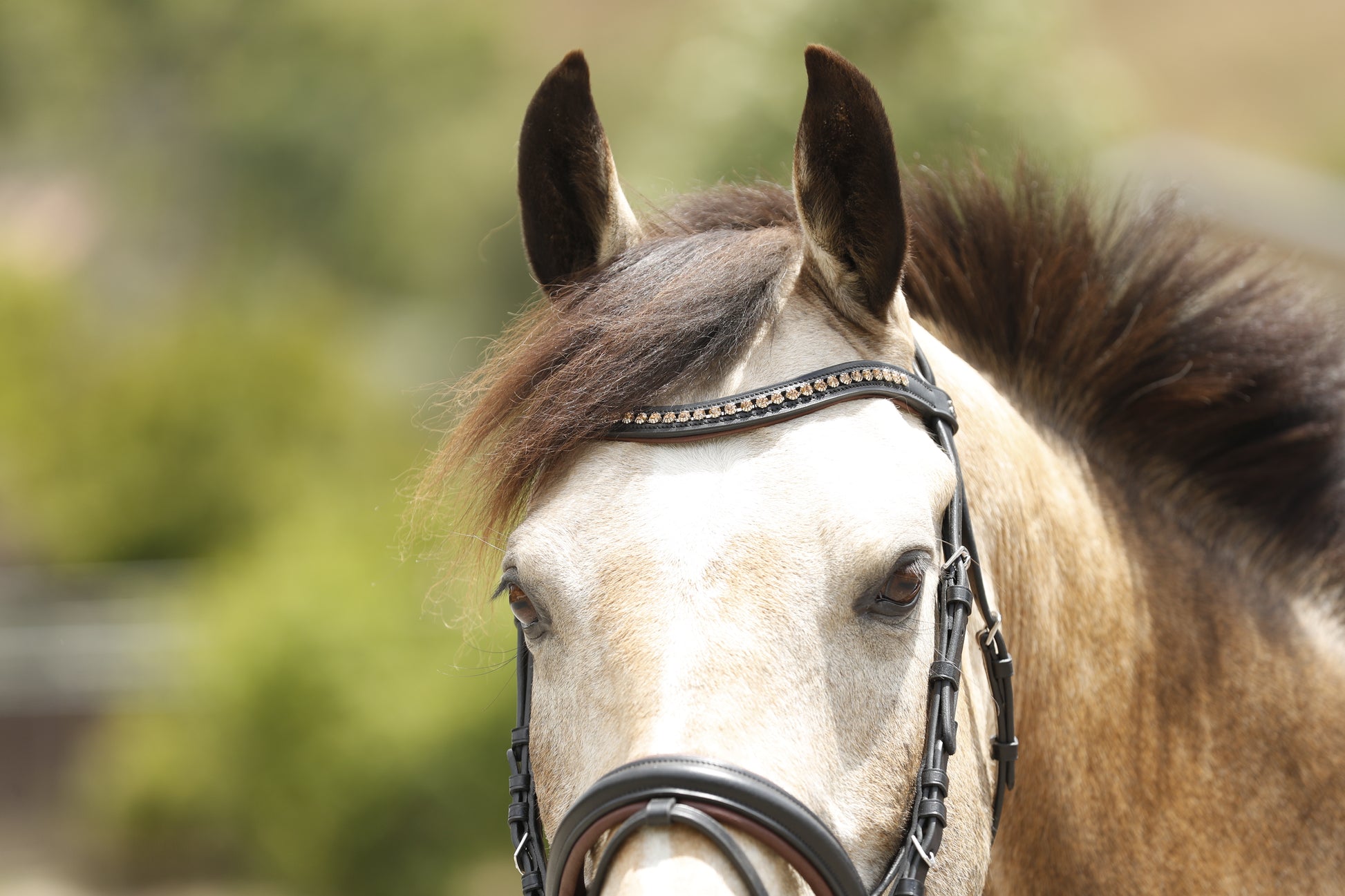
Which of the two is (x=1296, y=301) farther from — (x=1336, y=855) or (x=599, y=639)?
(x=599, y=639)

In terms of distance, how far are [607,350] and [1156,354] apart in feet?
4.81

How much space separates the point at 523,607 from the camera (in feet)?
6.74

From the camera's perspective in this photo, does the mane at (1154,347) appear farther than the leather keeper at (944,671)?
Yes

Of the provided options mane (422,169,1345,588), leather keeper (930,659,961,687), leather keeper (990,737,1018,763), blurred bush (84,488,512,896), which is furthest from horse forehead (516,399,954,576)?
blurred bush (84,488,512,896)

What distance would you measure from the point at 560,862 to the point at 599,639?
1.18 ft

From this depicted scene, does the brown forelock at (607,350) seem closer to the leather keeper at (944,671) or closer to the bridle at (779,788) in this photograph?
the bridle at (779,788)

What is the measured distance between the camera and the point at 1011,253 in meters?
2.79

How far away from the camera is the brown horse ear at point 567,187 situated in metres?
2.29

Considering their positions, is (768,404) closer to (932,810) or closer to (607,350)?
(607,350)

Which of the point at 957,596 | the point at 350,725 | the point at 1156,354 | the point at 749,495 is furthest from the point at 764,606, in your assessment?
the point at 350,725

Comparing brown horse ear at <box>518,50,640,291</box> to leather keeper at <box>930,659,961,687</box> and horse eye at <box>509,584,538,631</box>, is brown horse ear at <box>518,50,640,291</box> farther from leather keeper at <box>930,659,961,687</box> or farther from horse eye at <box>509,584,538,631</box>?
leather keeper at <box>930,659,961,687</box>

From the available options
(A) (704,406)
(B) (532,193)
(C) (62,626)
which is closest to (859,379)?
(A) (704,406)

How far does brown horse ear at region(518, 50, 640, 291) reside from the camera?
A: 2289 millimetres


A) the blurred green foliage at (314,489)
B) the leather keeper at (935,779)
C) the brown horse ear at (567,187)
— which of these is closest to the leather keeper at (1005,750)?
the leather keeper at (935,779)
